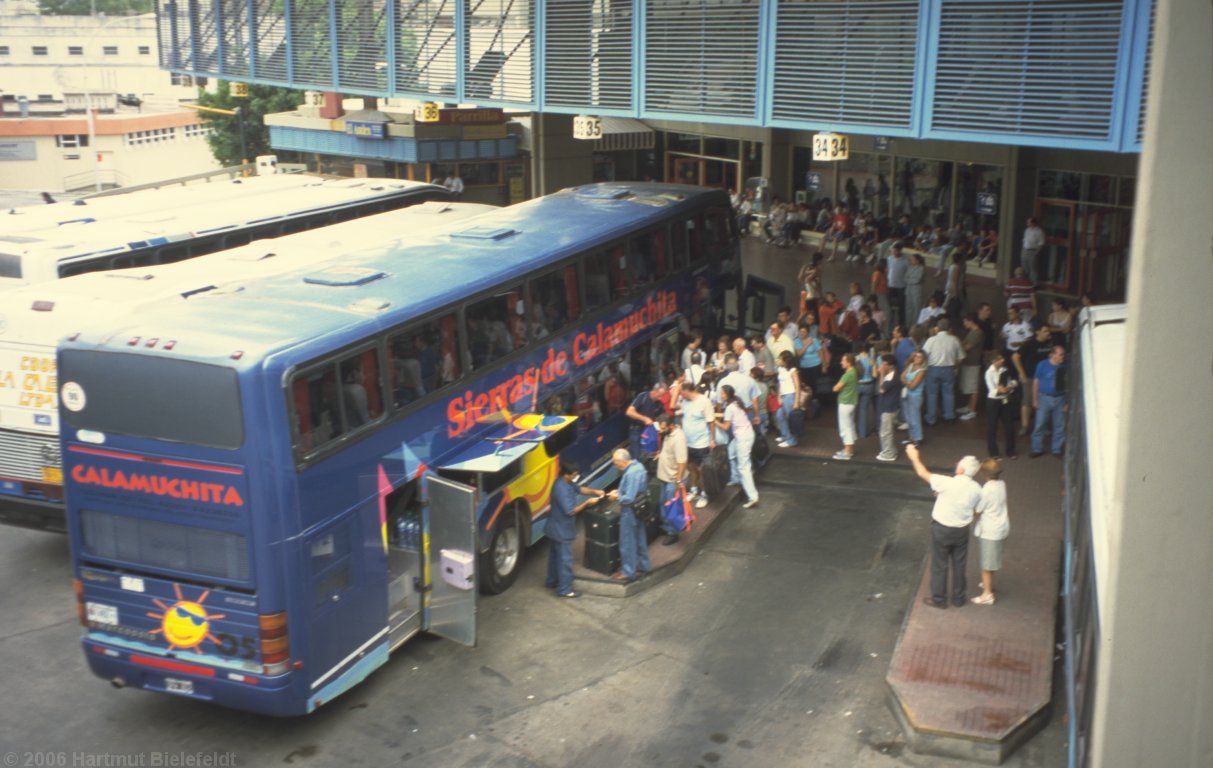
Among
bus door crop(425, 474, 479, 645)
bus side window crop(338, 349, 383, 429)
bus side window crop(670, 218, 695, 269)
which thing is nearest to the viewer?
bus side window crop(338, 349, 383, 429)

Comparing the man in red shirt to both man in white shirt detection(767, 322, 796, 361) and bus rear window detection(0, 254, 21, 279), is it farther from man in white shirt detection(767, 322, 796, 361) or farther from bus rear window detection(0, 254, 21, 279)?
bus rear window detection(0, 254, 21, 279)

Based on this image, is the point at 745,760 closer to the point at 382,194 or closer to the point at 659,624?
the point at 659,624

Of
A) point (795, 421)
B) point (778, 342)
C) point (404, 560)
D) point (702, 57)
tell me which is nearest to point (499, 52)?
point (702, 57)

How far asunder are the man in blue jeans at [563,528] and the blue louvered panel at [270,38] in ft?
51.7

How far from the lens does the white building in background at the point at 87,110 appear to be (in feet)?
234

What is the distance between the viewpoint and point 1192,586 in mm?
5547

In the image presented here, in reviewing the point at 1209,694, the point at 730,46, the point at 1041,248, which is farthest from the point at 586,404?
the point at 1041,248

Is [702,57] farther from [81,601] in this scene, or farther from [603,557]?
[81,601]

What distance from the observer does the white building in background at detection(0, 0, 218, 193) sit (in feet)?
234

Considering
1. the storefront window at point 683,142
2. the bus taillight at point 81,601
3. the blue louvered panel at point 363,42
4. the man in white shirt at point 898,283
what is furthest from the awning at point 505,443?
the storefront window at point 683,142

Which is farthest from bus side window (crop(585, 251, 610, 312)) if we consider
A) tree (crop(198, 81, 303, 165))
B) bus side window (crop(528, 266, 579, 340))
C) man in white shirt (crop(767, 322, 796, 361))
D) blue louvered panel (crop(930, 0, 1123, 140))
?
tree (crop(198, 81, 303, 165))

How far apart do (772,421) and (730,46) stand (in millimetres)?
5415

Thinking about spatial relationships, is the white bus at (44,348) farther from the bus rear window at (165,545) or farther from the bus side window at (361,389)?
the bus rear window at (165,545)

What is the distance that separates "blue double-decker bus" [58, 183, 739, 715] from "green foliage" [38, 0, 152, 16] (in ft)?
351
